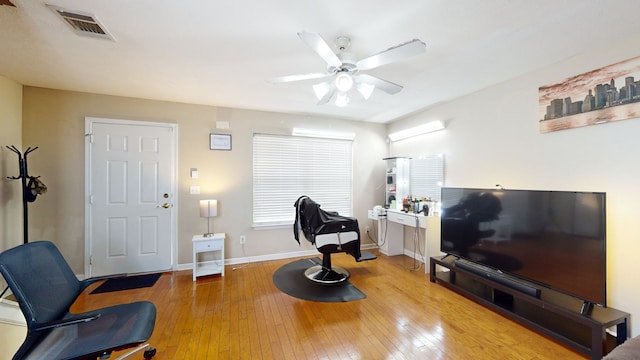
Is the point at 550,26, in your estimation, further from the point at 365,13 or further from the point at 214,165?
the point at 214,165

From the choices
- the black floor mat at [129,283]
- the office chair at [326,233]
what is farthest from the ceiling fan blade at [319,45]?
the black floor mat at [129,283]

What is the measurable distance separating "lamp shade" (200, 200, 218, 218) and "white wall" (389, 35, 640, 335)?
135 inches

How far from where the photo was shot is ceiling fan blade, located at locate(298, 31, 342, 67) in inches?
62.4

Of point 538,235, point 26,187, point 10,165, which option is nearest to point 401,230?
point 538,235

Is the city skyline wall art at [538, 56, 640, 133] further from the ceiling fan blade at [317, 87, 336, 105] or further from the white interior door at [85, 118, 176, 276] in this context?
the white interior door at [85, 118, 176, 276]

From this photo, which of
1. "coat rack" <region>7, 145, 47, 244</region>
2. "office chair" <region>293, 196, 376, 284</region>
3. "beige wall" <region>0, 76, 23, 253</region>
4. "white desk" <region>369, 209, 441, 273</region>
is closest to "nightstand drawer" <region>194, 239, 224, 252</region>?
"office chair" <region>293, 196, 376, 284</region>

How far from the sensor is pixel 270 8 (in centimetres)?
168

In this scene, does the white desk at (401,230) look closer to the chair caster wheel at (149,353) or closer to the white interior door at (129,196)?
the chair caster wheel at (149,353)

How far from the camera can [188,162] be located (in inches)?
148

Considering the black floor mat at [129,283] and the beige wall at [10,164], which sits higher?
the beige wall at [10,164]

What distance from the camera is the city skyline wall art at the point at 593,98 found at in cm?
202

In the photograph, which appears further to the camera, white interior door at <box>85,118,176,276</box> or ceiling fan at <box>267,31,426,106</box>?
white interior door at <box>85,118,176,276</box>

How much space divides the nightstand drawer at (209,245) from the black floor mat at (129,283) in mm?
673

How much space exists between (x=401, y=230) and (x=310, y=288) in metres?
2.16
